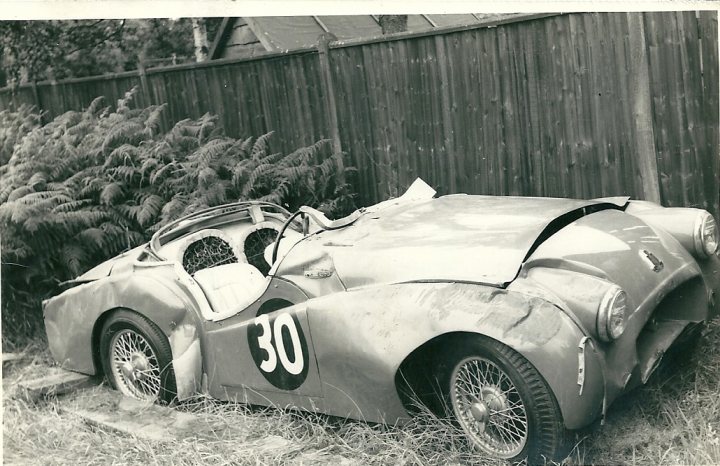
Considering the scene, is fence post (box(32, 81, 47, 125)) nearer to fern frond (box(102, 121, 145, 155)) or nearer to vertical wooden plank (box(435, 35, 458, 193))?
fern frond (box(102, 121, 145, 155))

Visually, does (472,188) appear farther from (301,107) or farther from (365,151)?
(301,107)

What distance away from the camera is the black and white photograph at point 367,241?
282cm

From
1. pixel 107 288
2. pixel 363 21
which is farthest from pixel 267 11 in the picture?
pixel 363 21

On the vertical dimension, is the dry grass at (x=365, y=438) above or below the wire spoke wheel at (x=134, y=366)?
below

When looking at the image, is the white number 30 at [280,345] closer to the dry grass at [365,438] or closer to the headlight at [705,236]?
the dry grass at [365,438]

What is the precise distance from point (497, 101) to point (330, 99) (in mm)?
1599

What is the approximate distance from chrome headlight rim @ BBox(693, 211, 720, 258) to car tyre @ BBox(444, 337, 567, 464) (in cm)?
123

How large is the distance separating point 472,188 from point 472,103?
63 centimetres

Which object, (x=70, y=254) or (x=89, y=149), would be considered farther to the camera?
(x=89, y=149)

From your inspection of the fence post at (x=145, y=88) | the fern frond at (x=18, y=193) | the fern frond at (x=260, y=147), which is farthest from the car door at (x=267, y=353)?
the fence post at (x=145, y=88)

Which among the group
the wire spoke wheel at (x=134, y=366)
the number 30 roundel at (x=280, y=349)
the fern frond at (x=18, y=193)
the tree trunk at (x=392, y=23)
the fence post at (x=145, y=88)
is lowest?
the wire spoke wheel at (x=134, y=366)

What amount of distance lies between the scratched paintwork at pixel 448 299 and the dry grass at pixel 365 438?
12 centimetres

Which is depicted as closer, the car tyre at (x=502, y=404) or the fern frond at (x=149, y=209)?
the car tyre at (x=502, y=404)

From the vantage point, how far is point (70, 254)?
5.12m
